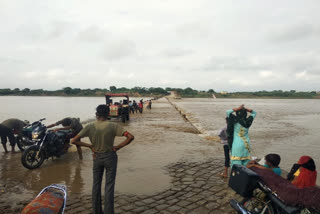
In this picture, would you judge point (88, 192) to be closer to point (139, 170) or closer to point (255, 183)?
point (139, 170)

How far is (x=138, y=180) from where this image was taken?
18.8ft

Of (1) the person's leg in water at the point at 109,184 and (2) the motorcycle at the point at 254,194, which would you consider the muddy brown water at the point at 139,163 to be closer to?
(1) the person's leg in water at the point at 109,184

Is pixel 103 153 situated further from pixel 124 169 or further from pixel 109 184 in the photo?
pixel 124 169

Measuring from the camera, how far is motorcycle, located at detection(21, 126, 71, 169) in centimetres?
643

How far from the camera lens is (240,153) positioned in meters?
4.70

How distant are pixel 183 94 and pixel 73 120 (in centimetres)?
11359

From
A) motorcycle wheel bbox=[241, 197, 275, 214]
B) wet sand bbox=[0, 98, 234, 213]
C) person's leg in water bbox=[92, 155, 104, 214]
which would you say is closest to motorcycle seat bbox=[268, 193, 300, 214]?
motorcycle wheel bbox=[241, 197, 275, 214]

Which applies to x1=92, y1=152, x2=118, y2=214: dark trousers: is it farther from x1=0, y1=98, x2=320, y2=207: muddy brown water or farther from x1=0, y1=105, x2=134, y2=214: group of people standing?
x1=0, y1=98, x2=320, y2=207: muddy brown water

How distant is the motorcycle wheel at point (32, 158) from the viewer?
6.32 m

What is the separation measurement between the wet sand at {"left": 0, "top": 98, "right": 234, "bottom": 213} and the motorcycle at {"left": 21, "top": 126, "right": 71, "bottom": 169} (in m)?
0.26

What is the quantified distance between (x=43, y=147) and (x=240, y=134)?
5206 millimetres

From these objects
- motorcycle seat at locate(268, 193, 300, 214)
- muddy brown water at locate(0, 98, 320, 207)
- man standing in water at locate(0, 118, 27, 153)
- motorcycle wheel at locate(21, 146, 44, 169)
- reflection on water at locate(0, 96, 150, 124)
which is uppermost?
man standing in water at locate(0, 118, 27, 153)

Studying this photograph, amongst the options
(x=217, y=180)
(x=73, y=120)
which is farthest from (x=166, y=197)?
(x=73, y=120)

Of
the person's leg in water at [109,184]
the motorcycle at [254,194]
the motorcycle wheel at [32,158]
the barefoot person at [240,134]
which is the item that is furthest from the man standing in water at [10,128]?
the motorcycle at [254,194]
